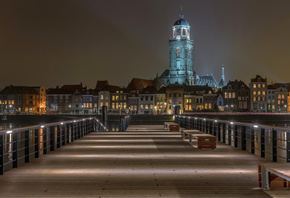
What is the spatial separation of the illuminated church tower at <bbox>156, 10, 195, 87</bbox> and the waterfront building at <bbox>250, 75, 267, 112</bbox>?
3847 cm

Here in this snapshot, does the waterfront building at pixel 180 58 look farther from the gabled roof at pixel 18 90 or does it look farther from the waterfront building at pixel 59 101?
the gabled roof at pixel 18 90

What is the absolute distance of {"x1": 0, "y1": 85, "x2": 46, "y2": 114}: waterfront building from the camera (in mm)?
105188

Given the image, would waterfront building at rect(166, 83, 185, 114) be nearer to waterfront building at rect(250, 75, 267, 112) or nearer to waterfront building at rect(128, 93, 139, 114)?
waterfront building at rect(128, 93, 139, 114)

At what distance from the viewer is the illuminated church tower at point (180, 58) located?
132 meters

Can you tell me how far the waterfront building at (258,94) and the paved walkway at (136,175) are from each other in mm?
87021

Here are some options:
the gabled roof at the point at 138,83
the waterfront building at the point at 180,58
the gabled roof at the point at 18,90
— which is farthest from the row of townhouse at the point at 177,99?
the waterfront building at the point at 180,58

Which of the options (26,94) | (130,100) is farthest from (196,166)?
(26,94)

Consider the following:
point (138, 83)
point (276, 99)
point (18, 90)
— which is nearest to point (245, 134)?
point (276, 99)

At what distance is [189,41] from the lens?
134875 mm

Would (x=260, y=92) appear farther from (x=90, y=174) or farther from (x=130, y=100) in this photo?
(x=90, y=174)

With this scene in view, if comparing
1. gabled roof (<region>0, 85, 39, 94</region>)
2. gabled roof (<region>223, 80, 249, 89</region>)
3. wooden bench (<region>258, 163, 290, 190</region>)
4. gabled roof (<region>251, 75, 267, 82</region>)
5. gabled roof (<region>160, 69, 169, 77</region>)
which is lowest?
wooden bench (<region>258, 163, 290, 190</region>)

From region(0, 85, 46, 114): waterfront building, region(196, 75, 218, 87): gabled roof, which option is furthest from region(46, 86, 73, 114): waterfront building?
region(196, 75, 218, 87): gabled roof

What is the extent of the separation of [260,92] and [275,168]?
305 feet

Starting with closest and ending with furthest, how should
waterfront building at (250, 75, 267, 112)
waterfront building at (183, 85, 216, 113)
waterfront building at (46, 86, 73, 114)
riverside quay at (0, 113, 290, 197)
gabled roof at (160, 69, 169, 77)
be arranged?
riverside quay at (0, 113, 290, 197) → waterfront building at (250, 75, 267, 112) → waterfront building at (183, 85, 216, 113) → waterfront building at (46, 86, 73, 114) → gabled roof at (160, 69, 169, 77)
